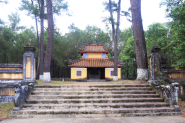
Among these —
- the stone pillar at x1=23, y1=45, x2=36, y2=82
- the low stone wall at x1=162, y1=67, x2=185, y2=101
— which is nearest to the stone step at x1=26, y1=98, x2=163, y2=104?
the stone pillar at x1=23, y1=45, x2=36, y2=82

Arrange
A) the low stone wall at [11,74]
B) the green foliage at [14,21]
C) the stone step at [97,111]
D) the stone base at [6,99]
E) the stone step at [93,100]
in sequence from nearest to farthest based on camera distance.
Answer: the stone step at [97,111]
the stone step at [93,100]
the stone base at [6,99]
the low stone wall at [11,74]
the green foliage at [14,21]

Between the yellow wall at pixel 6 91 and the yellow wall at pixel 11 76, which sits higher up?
the yellow wall at pixel 11 76

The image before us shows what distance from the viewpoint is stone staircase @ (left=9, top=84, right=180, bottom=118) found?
18.5 ft

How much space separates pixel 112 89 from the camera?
7727 millimetres

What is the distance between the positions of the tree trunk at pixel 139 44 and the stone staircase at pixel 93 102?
58.5 inches

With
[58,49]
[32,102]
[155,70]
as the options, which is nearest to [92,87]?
[32,102]

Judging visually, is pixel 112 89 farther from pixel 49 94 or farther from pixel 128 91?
pixel 49 94

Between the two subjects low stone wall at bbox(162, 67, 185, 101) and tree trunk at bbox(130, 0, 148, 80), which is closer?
low stone wall at bbox(162, 67, 185, 101)

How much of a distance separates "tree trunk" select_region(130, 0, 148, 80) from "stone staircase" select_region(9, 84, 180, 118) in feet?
4.87

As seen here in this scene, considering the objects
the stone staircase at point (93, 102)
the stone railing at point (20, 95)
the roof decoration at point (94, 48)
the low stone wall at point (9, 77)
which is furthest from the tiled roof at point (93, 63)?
the stone railing at point (20, 95)

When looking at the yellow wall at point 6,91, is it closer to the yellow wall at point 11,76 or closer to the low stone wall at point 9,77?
the low stone wall at point 9,77

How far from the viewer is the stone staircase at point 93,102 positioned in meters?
5.64

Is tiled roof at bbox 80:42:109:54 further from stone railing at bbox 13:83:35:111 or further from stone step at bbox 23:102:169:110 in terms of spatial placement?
stone step at bbox 23:102:169:110

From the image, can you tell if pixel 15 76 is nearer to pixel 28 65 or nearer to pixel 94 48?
pixel 28 65
